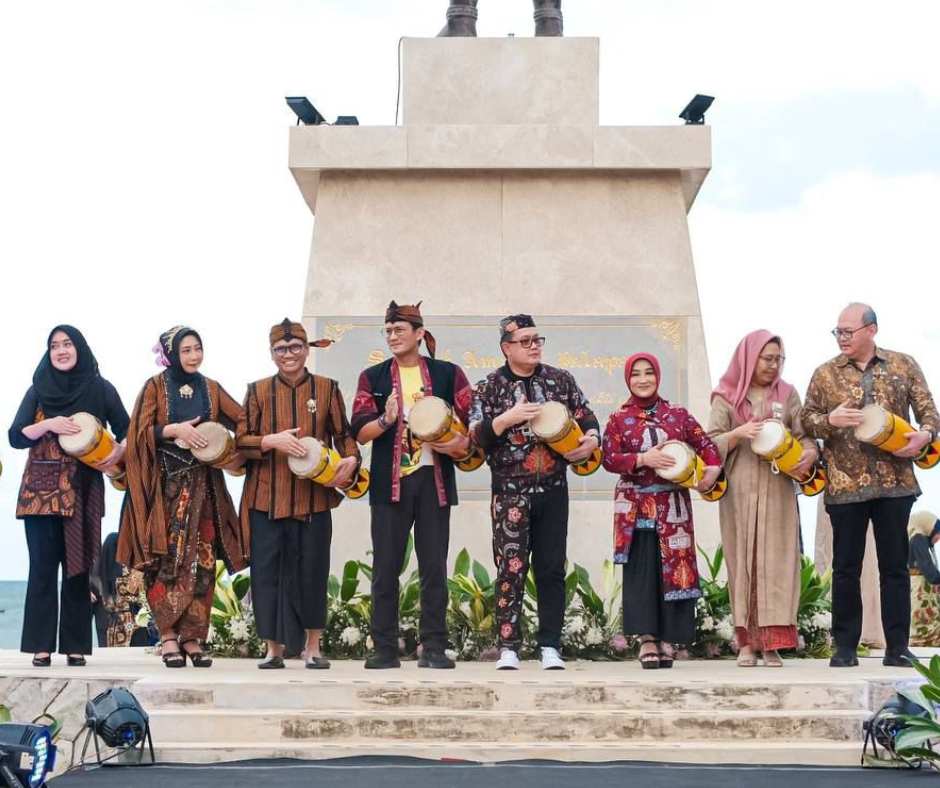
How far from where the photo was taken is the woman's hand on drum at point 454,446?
22.7 feet

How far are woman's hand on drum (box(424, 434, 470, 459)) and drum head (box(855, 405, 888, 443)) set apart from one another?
1.87 m

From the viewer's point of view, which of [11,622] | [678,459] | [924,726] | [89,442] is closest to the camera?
[924,726]

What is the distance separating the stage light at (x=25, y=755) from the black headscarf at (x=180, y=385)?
2.75m

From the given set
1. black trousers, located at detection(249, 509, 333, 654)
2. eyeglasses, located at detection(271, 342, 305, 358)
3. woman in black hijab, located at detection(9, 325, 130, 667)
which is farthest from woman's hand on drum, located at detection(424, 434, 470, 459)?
woman in black hijab, located at detection(9, 325, 130, 667)

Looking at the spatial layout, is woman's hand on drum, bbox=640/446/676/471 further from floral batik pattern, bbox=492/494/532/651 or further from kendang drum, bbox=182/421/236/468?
kendang drum, bbox=182/421/236/468

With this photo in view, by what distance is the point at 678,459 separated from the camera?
6.87 m

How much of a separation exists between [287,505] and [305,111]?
128 inches

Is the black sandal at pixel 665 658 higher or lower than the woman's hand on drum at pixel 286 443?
lower

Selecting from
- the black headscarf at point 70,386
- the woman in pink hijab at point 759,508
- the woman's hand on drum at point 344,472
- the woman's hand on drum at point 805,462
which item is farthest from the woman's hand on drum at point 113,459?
the woman's hand on drum at point 805,462

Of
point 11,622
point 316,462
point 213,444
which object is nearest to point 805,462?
point 316,462

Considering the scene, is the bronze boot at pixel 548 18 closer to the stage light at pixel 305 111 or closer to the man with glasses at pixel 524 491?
the stage light at pixel 305 111

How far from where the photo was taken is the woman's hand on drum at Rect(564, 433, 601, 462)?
691 centimetres

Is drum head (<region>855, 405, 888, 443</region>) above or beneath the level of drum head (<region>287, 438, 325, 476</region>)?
above

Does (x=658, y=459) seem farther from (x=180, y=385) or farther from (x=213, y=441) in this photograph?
(x=180, y=385)
